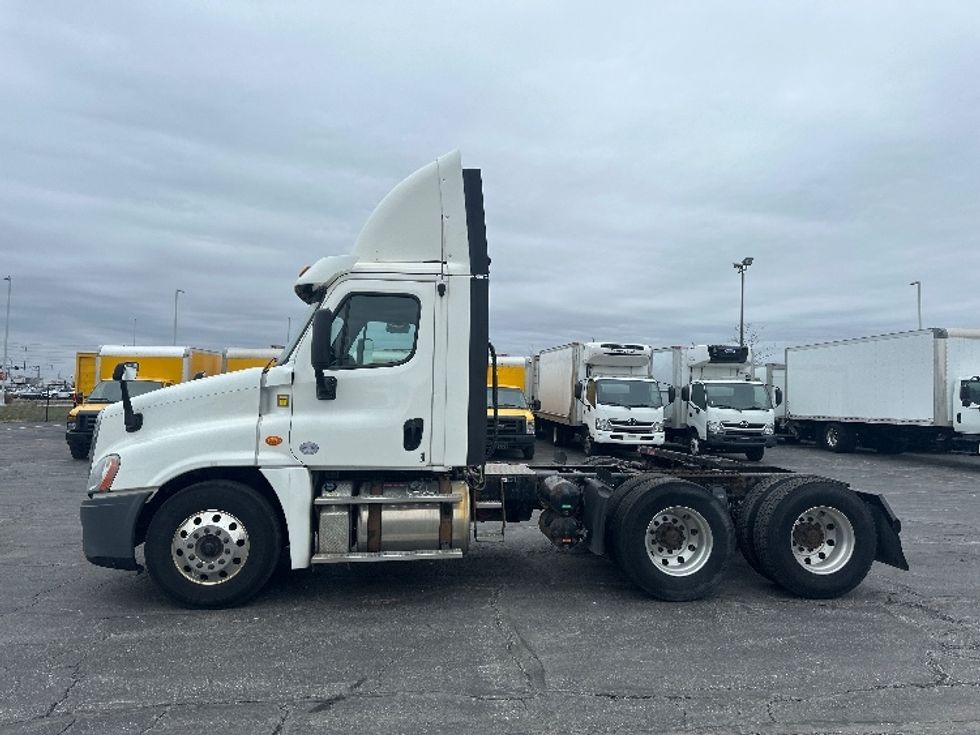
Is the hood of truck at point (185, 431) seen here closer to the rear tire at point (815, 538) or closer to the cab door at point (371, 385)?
the cab door at point (371, 385)

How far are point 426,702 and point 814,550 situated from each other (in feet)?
13.6

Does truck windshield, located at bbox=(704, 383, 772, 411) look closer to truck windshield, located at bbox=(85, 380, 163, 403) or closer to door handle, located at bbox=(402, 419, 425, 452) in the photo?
truck windshield, located at bbox=(85, 380, 163, 403)

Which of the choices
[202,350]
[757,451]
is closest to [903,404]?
[757,451]

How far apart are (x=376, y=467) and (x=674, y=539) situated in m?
2.75

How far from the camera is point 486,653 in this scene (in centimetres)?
534

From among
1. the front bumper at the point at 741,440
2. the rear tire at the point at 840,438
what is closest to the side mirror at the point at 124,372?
the front bumper at the point at 741,440

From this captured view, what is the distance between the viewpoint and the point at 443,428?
644cm

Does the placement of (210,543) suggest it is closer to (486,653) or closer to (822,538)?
(486,653)

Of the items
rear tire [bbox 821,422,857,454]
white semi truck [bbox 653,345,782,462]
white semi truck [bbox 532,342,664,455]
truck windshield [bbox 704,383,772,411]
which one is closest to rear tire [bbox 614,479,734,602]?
white semi truck [bbox 532,342,664,455]

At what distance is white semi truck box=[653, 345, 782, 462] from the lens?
21.4 meters

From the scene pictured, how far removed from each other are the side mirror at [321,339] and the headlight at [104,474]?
1885 millimetres

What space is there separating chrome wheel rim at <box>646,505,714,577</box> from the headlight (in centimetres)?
459

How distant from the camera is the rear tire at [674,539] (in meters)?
6.57

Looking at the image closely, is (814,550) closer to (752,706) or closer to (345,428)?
(752,706)
